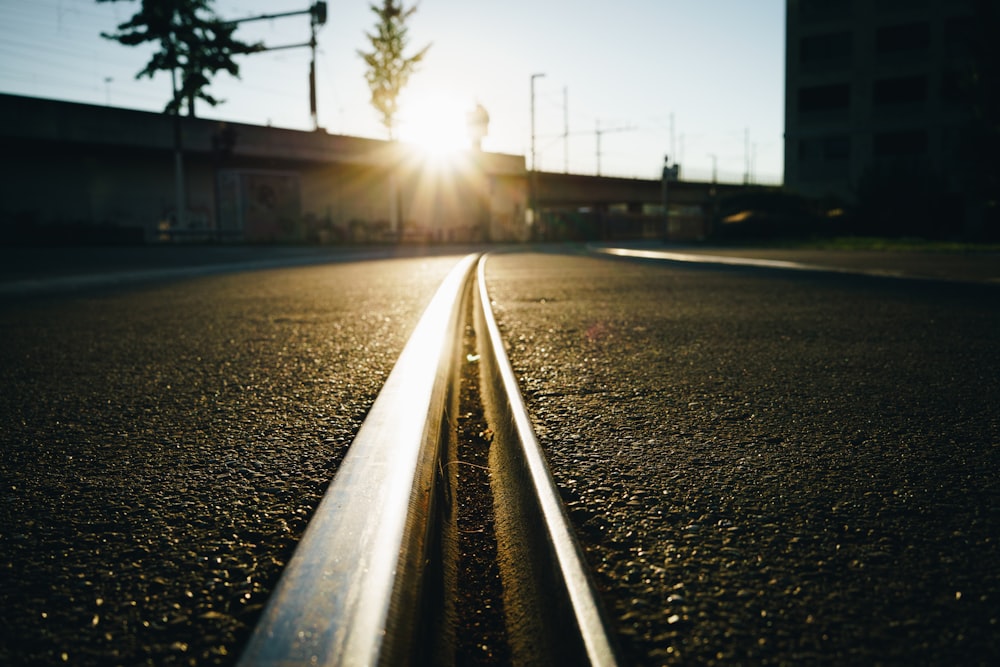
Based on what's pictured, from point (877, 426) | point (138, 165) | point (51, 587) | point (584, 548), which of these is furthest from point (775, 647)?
point (138, 165)

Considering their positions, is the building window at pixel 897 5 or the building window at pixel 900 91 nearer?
the building window at pixel 897 5

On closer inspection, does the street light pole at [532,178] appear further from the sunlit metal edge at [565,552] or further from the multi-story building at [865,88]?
the sunlit metal edge at [565,552]

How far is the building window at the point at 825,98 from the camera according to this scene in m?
46.2

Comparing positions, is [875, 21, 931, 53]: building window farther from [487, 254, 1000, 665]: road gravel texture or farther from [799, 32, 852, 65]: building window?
[487, 254, 1000, 665]: road gravel texture

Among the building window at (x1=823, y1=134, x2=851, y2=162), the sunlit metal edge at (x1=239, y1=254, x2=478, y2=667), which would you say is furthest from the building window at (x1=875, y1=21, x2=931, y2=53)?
the sunlit metal edge at (x1=239, y1=254, x2=478, y2=667)

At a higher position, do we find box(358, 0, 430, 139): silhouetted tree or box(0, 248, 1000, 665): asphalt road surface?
box(358, 0, 430, 139): silhouetted tree

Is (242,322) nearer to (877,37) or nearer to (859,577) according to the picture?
(859,577)

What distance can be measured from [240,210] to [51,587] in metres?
33.9

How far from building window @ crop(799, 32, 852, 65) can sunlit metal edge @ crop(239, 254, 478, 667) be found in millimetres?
51498

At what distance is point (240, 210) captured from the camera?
32875 millimetres

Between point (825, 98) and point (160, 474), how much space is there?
52.0 metres

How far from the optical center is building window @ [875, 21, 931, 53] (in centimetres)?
4350

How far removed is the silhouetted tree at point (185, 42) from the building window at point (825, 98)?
33139 mm

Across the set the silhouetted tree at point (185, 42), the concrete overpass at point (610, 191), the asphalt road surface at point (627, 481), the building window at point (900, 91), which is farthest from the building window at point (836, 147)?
the asphalt road surface at point (627, 481)
